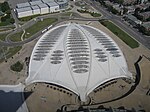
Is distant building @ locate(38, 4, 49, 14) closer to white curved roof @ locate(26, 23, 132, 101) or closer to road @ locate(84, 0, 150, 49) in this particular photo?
road @ locate(84, 0, 150, 49)

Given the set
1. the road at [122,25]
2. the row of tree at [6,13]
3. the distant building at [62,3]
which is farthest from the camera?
the distant building at [62,3]

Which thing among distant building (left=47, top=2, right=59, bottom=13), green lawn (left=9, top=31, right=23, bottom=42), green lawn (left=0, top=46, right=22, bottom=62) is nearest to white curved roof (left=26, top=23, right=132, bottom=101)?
green lawn (left=0, top=46, right=22, bottom=62)

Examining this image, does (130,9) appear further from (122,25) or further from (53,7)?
(53,7)

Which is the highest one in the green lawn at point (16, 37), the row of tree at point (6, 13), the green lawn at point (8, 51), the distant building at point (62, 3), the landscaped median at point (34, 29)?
the distant building at point (62, 3)

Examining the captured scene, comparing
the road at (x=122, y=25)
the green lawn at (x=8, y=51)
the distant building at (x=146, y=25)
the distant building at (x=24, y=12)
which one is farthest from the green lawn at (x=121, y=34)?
the green lawn at (x=8, y=51)

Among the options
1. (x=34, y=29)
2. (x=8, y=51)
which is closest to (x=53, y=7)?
(x=34, y=29)

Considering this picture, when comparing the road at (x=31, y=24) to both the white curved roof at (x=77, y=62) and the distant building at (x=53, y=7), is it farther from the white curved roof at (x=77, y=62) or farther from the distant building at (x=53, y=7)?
the white curved roof at (x=77, y=62)

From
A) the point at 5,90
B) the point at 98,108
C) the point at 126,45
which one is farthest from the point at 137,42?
the point at 5,90
